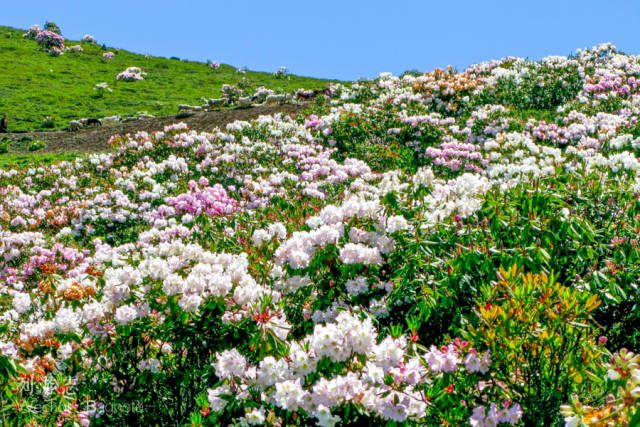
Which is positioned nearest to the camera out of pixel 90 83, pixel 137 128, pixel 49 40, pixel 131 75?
pixel 137 128

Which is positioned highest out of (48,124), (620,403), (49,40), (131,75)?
(49,40)

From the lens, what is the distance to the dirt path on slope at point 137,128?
21919 millimetres

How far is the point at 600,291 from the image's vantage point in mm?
4441

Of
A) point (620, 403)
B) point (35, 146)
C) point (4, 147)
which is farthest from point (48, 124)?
point (620, 403)

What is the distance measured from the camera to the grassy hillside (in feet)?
114

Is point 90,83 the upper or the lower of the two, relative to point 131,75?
lower

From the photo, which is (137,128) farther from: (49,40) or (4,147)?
(49,40)

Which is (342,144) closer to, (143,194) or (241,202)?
(241,202)

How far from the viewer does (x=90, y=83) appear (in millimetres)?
44719

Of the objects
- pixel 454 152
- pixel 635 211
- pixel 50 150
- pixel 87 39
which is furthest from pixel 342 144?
pixel 87 39

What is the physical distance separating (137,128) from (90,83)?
87.8 feet

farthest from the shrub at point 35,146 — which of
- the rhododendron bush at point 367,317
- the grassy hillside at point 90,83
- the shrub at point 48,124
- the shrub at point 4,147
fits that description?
the rhododendron bush at point 367,317

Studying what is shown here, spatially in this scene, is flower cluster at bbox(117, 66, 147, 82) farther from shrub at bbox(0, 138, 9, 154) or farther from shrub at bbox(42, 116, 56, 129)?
shrub at bbox(0, 138, 9, 154)

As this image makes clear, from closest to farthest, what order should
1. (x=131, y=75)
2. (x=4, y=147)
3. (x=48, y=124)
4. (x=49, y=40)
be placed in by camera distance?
(x=4, y=147)
(x=48, y=124)
(x=131, y=75)
(x=49, y=40)
